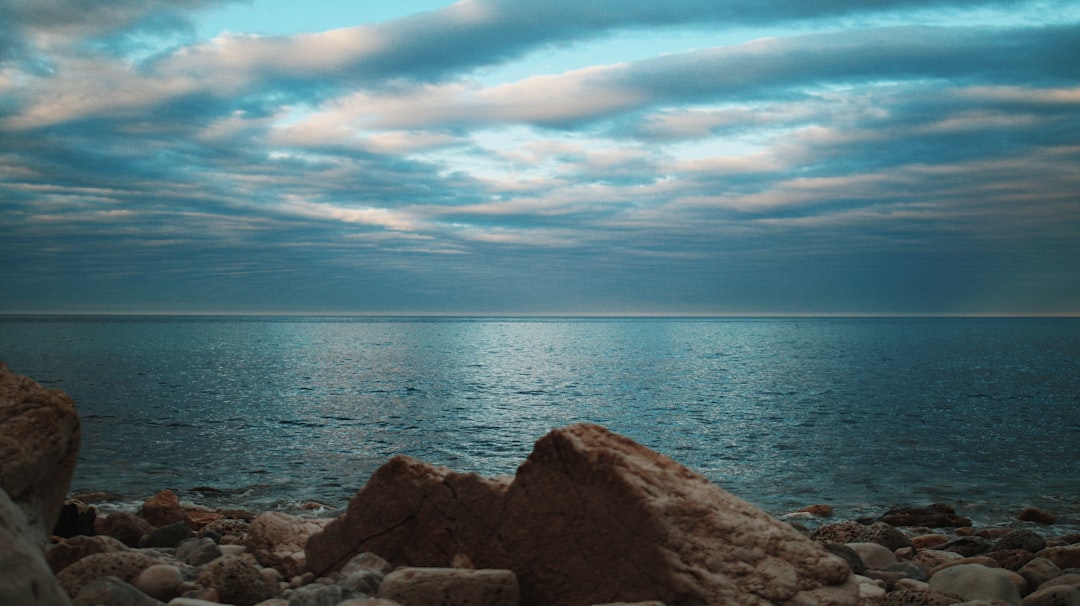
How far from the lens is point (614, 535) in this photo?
6969 millimetres

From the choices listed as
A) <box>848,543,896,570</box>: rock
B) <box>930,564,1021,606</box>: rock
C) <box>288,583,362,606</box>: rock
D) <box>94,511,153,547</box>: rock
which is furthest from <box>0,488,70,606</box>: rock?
<box>848,543,896,570</box>: rock

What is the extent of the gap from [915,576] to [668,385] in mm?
47827

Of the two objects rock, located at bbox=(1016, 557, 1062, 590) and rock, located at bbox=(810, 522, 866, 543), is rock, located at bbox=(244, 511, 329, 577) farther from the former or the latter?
rock, located at bbox=(1016, 557, 1062, 590)

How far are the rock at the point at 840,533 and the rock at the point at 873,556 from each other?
6.68 ft

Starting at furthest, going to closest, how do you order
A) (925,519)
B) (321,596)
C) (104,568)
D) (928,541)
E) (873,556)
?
1. (925,519)
2. (928,541)
3. (873,556)
4. (104,568)
5. (321,596)

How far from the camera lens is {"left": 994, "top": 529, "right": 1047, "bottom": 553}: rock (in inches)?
551

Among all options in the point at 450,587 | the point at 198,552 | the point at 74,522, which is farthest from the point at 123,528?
the point at 450,587

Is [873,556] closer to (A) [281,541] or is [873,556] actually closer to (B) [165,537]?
(A) [281,541]

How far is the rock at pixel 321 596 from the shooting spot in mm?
6879

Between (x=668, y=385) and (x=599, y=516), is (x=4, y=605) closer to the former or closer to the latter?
(x=599, y=516)

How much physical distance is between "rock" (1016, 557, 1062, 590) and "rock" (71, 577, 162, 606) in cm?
1095

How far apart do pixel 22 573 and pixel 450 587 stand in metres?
3.32

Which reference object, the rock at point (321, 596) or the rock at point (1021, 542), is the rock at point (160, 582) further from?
the rock at point (1021, 542)

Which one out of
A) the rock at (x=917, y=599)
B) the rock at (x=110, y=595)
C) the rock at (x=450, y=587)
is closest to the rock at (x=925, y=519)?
the rock at (x=917, y=599)
